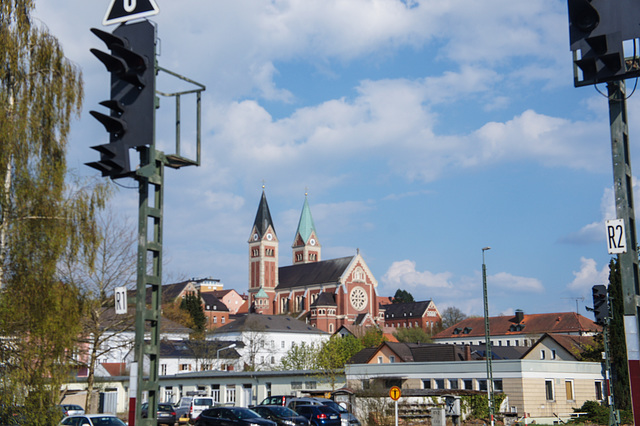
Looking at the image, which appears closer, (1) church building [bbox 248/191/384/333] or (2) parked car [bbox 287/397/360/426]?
(2) parked car [bbox 287/397/360/426]

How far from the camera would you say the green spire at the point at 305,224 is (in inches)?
7062

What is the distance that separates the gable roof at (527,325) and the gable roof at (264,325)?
79.0 ft

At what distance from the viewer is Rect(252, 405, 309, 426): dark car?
2878 cm

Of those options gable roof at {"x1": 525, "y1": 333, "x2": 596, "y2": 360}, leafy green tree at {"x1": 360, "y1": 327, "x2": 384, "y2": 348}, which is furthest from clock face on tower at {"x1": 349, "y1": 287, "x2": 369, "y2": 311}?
gable roof at {"x1": 525, "y1": 333, "x2": 596, "y2": 360}

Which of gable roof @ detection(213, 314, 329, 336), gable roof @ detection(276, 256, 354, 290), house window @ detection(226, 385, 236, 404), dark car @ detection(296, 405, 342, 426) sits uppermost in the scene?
gable roof @ detection(276, 256, 354, 290)

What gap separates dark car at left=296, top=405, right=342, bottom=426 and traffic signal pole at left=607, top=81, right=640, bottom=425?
22.5m

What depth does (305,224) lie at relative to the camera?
180750 millimetres

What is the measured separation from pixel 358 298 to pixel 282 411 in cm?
11847

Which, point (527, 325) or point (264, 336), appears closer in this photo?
point (264, 336)

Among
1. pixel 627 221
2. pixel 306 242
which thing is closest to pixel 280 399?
pixel 627 221

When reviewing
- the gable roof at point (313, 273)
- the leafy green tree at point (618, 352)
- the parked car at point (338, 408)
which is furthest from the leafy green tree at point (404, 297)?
the parked car at point (338, 408)

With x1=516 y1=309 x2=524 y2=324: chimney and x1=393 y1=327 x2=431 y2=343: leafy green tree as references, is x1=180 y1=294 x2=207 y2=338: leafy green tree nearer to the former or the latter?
x1=393 y1=327 x2=431 y2=343: leafy green tree

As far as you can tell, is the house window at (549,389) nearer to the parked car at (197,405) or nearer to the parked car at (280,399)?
the parked car at (280,399)

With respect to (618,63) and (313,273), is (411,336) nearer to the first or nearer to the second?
(313,273)
